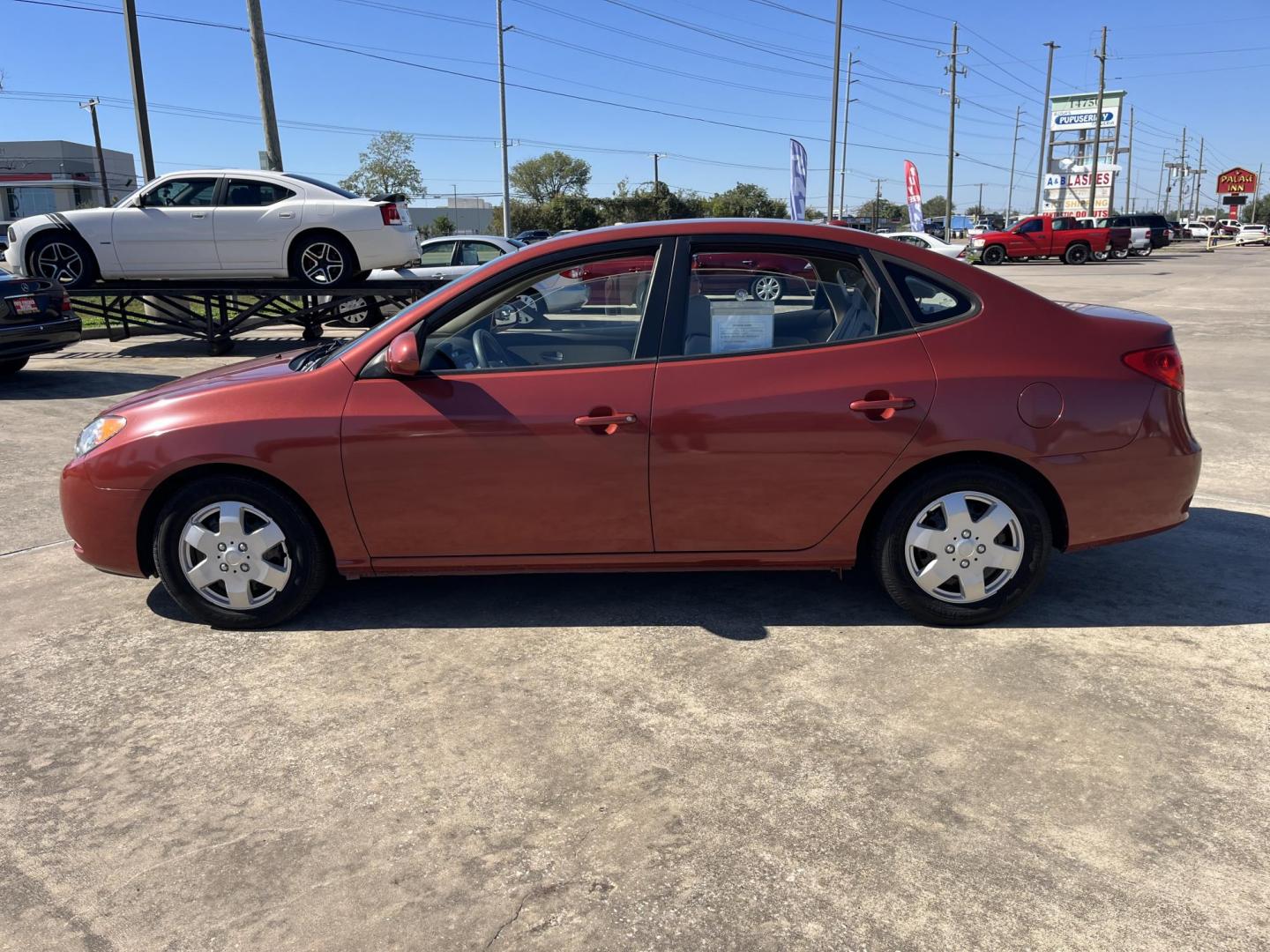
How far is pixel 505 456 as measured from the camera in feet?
12.7

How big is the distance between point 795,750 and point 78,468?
10.5ft

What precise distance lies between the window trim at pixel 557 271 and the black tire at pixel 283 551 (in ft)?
2.14

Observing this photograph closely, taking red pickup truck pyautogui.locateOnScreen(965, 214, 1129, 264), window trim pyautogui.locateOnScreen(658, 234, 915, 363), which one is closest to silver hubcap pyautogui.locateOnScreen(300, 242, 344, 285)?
window trim pyautogui.locateOnScreen(658, 234, 915, 363)

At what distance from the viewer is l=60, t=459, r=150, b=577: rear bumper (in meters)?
4.07

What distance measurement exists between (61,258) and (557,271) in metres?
11.1

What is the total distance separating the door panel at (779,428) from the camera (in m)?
3.84

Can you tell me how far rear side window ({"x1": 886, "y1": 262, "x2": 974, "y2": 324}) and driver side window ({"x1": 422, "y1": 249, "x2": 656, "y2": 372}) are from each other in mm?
1025

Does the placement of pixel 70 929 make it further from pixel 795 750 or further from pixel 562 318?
pixel 562 318

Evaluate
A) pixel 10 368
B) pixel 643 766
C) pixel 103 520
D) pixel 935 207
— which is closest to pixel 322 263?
pixel 10 368

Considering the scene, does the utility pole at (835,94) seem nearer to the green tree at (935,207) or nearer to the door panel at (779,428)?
the door panel at (779,428)

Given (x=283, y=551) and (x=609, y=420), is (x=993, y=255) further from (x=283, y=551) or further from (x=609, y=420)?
(x=283, y=551)

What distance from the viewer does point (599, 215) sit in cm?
8006

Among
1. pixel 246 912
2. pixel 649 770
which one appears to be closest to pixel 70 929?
pixel 246 912

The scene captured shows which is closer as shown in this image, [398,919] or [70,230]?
[398,919]
